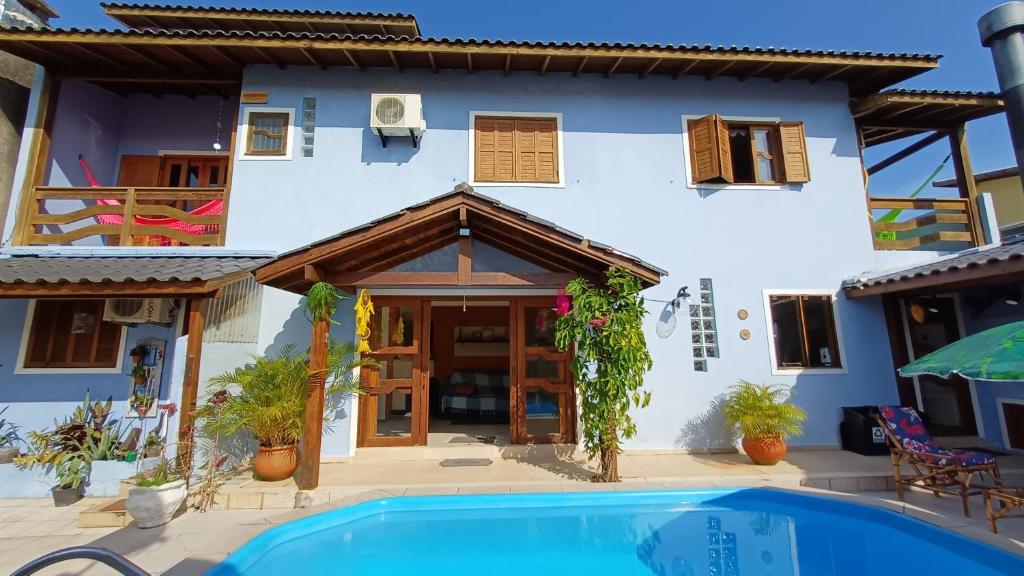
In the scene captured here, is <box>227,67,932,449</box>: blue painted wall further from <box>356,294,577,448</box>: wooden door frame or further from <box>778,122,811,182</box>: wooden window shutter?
<box>356,294,577,448</box>: wooden door frame

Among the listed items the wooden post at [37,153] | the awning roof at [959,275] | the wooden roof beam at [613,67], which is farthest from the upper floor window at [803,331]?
the wooden post at [37,153]

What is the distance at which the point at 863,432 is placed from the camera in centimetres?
728

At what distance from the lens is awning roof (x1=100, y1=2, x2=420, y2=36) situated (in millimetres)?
9680

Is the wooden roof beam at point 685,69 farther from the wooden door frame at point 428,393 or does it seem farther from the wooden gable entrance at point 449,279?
the wooden door frame at point 428,393

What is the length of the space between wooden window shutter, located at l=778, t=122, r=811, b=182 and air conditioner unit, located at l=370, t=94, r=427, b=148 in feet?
22.9

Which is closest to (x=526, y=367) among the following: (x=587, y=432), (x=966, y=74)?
(x=587, y=432)

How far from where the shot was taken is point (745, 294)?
8.13 m

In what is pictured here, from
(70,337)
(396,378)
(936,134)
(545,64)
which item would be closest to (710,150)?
(545,64)

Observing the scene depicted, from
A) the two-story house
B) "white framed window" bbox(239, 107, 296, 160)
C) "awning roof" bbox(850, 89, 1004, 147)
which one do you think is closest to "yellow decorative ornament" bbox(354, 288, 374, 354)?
the two-story house

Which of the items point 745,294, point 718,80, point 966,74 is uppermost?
point 966,74

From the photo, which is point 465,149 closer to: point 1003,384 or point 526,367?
point 526,367

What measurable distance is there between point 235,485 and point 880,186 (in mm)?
12815

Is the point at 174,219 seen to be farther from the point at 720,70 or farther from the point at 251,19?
the point at 720,70

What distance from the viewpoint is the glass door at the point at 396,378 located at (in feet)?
25.2
